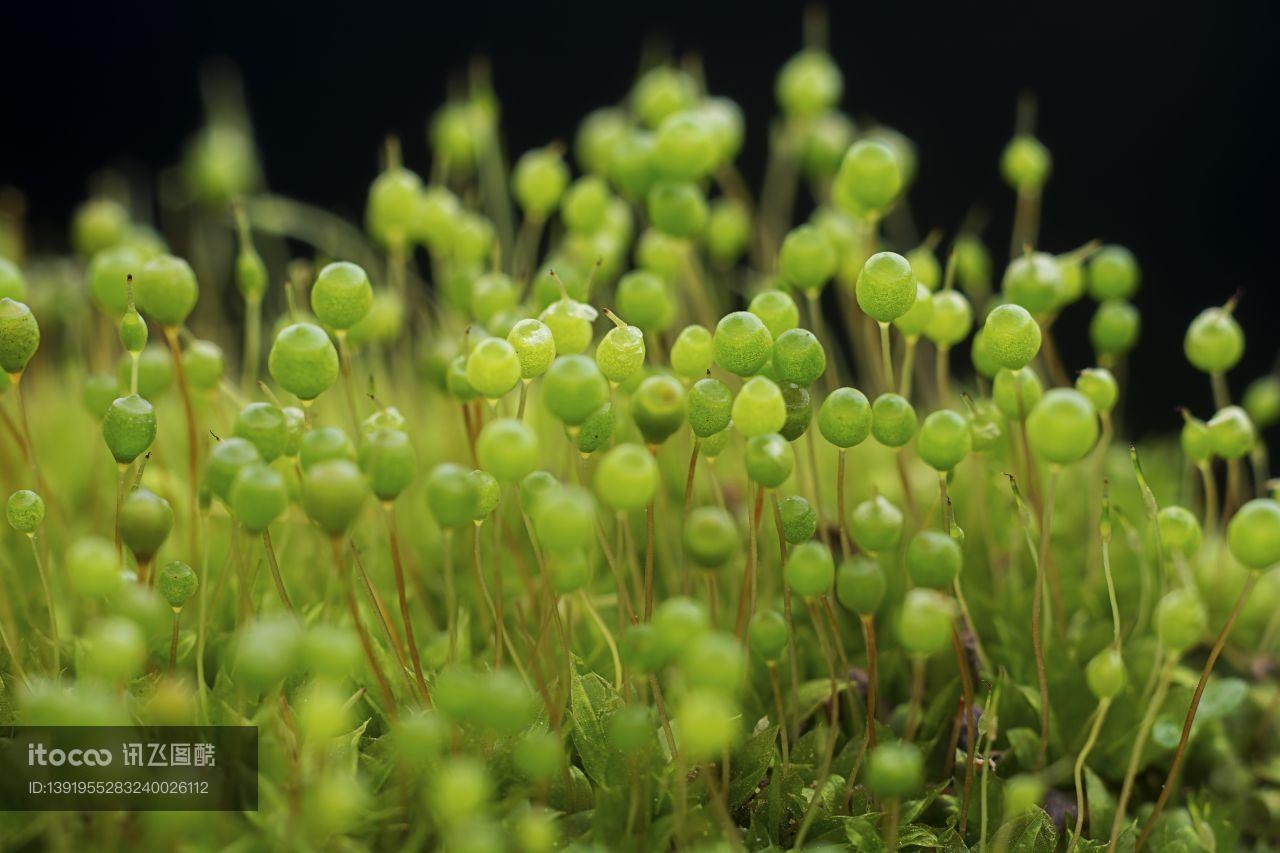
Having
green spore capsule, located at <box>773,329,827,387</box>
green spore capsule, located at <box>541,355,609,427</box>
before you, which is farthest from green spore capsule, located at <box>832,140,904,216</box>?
green spore capsule, located at <box>541,355,609,427</box>

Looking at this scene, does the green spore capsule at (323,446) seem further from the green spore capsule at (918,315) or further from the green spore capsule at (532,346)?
the green spore capsule at (918,315)

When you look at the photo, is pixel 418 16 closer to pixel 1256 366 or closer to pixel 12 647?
pixel 1256 366

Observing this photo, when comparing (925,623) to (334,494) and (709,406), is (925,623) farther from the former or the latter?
(334,494)

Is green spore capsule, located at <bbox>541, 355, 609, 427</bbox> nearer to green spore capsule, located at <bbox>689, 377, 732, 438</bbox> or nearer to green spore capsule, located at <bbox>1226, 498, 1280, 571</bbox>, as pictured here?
green spore capsule, located at <bbox>689, 377, 732, 438</bbox>

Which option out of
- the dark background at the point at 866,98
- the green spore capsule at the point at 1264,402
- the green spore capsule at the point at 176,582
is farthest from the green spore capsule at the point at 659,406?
the dark background at the point at 866,98

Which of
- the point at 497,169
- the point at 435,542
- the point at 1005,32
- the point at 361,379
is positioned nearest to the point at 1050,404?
the point at 435,542

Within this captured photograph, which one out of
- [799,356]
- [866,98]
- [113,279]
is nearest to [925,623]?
[799,356]
